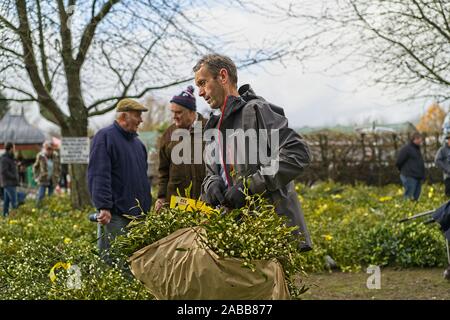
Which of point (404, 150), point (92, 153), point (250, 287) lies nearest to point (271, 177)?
point (250, 287)

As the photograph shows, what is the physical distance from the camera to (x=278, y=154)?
11.8ft

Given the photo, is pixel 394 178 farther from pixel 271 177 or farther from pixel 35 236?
pixel 271 177

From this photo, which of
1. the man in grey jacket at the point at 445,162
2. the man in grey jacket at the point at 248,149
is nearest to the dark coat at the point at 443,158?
the man in grey jacket at the point at 445,162

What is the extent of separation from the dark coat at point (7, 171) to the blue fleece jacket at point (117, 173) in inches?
427

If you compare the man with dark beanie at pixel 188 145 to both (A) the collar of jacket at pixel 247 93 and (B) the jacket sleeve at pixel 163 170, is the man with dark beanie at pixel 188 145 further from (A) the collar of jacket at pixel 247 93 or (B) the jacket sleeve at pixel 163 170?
(A) the collar of jacket at pixel 247 93

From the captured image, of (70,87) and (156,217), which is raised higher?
(70,87)

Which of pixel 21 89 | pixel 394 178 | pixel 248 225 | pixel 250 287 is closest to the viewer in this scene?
pixel 250 287

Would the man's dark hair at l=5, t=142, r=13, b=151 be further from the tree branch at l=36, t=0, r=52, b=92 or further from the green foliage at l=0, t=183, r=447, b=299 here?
the tree branch at l=36, t=0, r=52, b=92

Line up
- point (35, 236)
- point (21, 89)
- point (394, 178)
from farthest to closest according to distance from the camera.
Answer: point (394, 178), point (21, 89), point (35, 236)

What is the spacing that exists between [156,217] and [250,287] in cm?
62

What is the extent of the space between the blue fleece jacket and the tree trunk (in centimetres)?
692

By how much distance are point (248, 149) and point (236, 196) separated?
10.8 inches

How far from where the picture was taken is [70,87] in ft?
42.4

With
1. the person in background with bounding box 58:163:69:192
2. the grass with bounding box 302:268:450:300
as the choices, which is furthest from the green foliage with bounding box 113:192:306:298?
the person in background with bounding box 58:163:69:192
